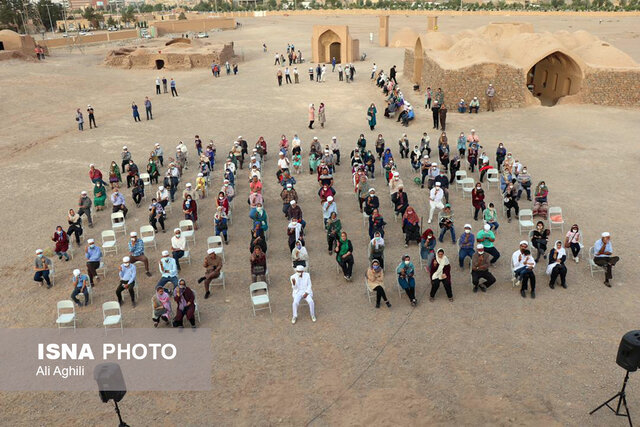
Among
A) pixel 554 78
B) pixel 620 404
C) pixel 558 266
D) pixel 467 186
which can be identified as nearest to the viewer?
pixel 620 404

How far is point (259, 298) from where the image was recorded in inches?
411

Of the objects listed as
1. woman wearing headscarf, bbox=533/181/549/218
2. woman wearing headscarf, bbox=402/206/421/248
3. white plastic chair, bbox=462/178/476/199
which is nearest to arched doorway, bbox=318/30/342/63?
white plastic chair, bbox=462/178/476/199

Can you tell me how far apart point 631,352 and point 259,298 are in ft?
21.7

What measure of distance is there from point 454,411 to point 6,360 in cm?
806

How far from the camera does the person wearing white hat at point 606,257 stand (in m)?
10.9

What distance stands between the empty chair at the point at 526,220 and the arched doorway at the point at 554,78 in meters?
16.1

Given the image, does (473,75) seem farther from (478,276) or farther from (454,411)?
(454,411)

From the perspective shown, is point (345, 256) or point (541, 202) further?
point (541, 202)

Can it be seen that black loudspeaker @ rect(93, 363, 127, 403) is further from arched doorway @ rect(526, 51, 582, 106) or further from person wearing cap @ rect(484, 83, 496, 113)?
arched doorway @ rect(526, 51, 582, 106)

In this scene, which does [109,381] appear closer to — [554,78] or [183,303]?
[183,303]

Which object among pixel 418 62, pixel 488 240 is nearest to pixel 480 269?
pixel 488 240

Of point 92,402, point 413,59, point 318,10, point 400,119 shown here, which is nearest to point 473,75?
point 400,119

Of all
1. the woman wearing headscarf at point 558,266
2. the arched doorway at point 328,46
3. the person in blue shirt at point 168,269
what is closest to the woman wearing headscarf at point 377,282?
the woman wearing headscarf at point 558,266

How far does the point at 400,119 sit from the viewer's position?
24.8 m
